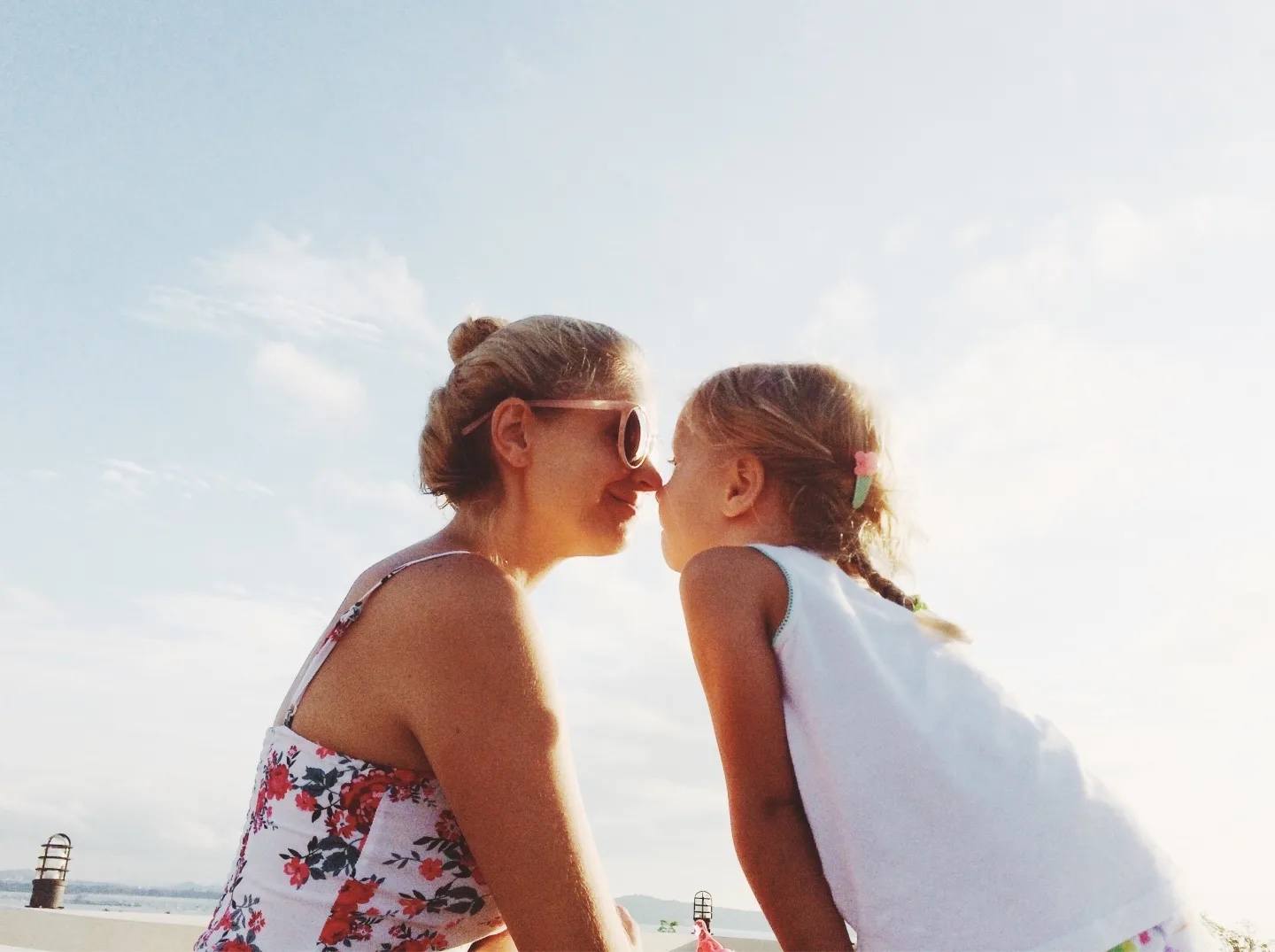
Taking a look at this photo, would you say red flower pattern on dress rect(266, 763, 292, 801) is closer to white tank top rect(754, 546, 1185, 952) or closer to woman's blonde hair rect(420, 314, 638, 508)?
woman's blonde hair rect(420, 314, 638, 508)

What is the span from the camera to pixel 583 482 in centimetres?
269

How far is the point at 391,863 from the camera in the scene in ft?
6.12

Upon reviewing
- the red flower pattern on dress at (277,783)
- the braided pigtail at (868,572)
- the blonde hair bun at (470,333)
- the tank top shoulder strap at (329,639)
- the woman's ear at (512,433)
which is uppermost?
the blonde hair bun at (470,333)

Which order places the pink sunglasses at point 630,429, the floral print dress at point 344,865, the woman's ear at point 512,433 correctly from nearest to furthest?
the floral print dress at point 344,865 < the woman's ear at point 512,433 < the pink sunglasses at point 630,429

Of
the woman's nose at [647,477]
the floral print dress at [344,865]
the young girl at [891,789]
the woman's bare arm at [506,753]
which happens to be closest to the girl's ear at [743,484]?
the woman's nose at [647,477]

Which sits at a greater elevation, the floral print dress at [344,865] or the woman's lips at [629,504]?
the woman's lips at [629,504]

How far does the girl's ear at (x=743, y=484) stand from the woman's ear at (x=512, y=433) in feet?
1.94

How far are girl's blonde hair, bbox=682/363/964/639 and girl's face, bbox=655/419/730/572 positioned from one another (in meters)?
0.07

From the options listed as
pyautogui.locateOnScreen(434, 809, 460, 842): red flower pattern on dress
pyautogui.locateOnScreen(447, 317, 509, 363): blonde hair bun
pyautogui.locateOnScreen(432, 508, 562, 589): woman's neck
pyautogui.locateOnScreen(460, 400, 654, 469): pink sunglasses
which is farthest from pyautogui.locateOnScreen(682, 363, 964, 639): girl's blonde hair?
pyautogui.locateOnScreen(434, 809, 460, 842): red flower pattern on dress

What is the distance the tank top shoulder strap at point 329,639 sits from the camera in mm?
2041

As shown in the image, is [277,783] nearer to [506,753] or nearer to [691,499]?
[506,753]

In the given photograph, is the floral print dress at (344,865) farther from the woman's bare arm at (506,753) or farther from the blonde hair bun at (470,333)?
the blonde hair bun at (470,333)

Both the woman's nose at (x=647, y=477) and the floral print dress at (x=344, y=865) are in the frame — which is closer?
the floral print dress at (x=344, y=865)

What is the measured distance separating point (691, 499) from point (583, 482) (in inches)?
13.8
